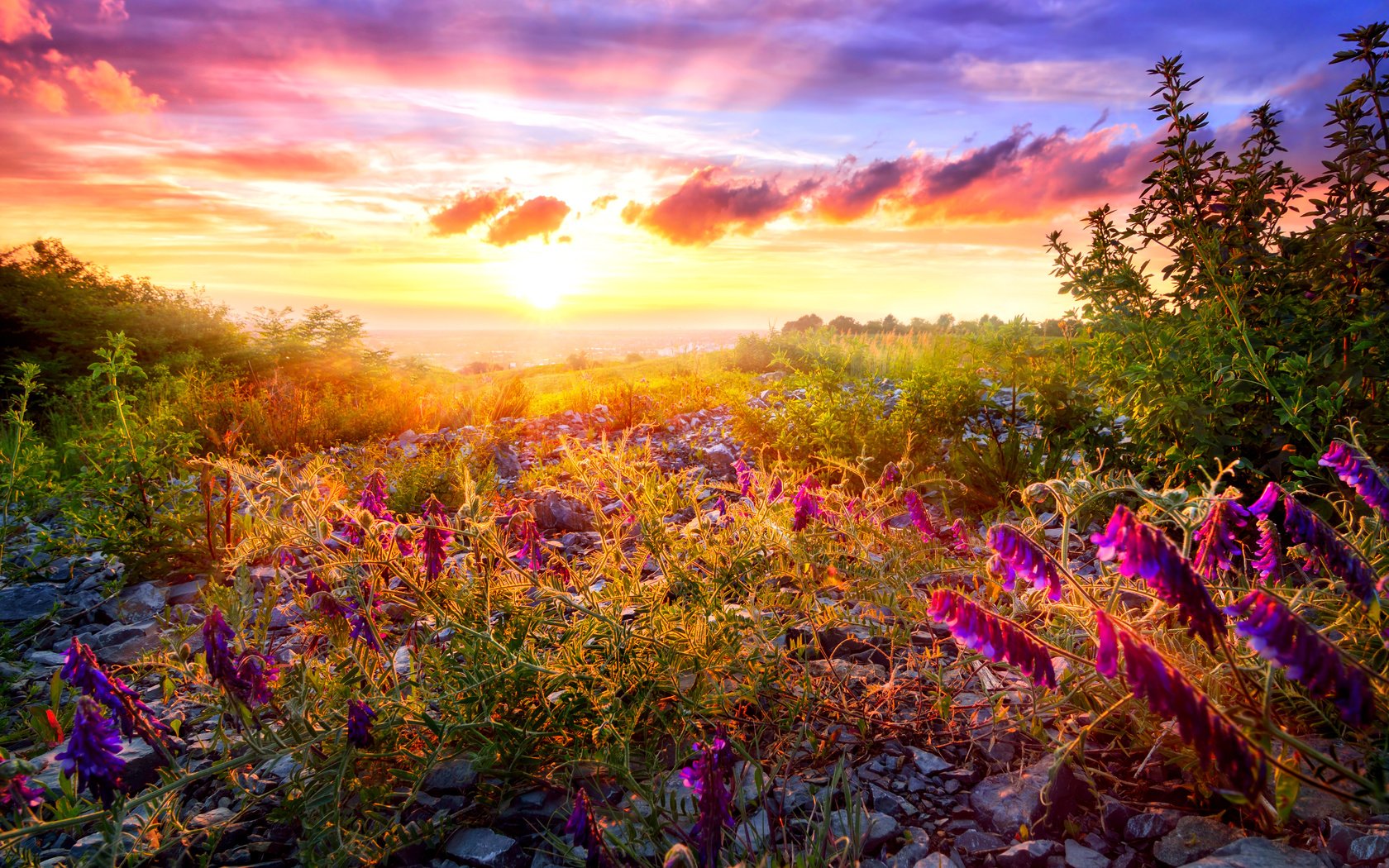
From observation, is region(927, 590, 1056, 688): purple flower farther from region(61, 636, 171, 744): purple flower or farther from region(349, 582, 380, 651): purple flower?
region(61, 636, 171, 744): purple flower

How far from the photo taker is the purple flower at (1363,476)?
198 centimetres

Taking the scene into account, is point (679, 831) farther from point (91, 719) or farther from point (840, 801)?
point (91, 719)

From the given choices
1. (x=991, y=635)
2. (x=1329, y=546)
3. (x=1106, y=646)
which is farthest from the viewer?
(x=1329, y=546)

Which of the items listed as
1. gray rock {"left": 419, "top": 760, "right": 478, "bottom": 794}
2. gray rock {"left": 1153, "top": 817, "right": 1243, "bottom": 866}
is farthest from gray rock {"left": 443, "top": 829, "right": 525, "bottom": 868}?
gray rock {"left": 1153, "top": 817, "right": 1243, "bottom": 866}

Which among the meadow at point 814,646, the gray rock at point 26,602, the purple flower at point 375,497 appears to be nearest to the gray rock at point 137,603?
the meadow at point 814,646

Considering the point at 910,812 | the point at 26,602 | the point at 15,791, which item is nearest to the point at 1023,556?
the point at 910,812

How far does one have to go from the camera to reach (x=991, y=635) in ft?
5.53

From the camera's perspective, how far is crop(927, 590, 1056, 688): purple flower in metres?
1.67

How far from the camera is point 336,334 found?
516 inches

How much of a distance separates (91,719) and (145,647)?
239cm

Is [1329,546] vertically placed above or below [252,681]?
above

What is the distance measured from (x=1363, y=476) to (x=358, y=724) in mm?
3105

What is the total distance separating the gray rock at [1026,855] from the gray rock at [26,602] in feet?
17.3

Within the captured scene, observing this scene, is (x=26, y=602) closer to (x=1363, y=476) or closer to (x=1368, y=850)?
(x=1368, y=850)
